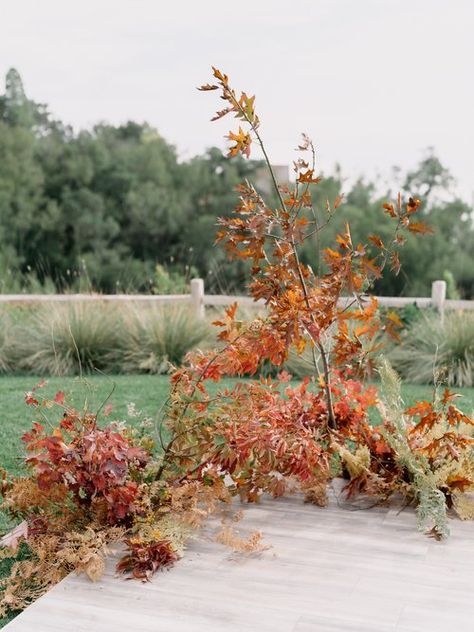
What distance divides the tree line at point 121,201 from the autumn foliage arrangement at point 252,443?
14.8m

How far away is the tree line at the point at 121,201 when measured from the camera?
18.7 m

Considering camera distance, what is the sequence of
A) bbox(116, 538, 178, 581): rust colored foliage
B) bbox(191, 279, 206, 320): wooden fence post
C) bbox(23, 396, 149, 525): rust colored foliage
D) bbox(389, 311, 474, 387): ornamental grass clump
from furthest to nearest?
bbox(191, 279, 206, 320): wooden fence post → bbox(389, 311, 474, 387): ornamental grass clump → bbox(23, 396, 149, 525): rust colored foliage → bbox(116, 538, 178, 581): rust colored foliage

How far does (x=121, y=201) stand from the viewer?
2028cm

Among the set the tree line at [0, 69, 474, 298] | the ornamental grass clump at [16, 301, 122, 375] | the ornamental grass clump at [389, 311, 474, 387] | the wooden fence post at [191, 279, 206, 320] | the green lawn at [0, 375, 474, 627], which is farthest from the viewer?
the tree line at [0, 69, 474, 298]

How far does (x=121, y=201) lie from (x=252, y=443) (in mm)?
17886

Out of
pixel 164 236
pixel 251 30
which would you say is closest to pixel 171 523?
pixel 251 30

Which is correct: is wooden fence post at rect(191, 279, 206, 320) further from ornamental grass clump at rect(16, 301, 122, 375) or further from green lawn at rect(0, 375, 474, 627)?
green lawn at rect(0, 375, 474, 627)

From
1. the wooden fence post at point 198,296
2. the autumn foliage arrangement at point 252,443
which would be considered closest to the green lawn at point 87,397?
the autumn foliage arrangement at point 252,443

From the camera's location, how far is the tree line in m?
18.7

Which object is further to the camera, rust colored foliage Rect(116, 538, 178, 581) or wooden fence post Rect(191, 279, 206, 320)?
wooden fence post Rect(191, 279, 206, 320)

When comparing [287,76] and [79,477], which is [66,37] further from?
[79,477]

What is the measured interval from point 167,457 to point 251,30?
45.6 ft

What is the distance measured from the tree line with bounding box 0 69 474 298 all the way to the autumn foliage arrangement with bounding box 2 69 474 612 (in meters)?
14.8

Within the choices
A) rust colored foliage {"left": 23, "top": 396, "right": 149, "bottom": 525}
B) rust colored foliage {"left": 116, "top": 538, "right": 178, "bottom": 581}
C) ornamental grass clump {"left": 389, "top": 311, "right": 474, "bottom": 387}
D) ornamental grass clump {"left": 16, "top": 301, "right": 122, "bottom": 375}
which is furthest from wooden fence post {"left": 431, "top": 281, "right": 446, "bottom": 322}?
rust colored foliage {"left": 116, "top": 538, "right": 178, "bottom": 581}
